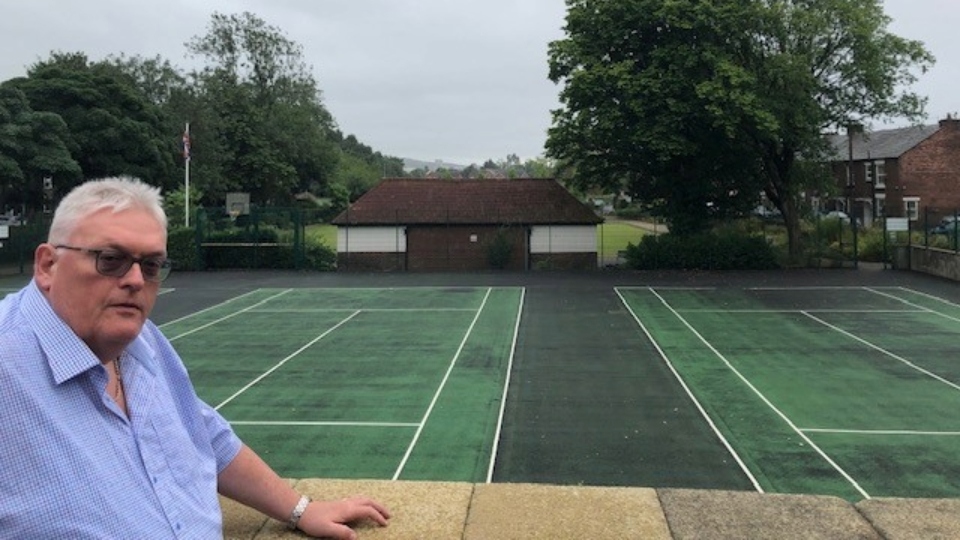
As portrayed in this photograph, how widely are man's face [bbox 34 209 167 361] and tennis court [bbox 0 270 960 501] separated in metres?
7.09

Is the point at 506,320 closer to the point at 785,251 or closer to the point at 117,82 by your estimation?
the point at 785,251

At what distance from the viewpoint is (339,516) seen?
7.40 feet

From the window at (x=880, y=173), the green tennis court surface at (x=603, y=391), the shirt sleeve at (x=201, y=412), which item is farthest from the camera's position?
the window at (x=880, y=173)

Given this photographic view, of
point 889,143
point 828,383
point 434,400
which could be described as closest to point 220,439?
point 434,400

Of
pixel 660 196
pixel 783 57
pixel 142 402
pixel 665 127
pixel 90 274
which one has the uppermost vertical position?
pixel 783 57

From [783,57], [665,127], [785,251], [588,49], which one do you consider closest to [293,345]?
[665,127]

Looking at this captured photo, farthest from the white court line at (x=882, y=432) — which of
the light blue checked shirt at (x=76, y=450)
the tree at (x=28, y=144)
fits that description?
the tree at (x=28, y=144)

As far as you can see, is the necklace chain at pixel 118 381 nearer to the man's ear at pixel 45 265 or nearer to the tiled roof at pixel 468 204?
the man's ear at pixel 45 265

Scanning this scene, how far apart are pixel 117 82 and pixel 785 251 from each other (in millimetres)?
35634

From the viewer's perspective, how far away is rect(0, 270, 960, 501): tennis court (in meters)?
8.97

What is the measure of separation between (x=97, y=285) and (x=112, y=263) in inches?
2.4

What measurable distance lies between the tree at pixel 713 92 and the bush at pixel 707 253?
2.77ft

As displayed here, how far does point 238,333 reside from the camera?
18156 millimetres

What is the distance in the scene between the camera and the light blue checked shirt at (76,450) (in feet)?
4.99
